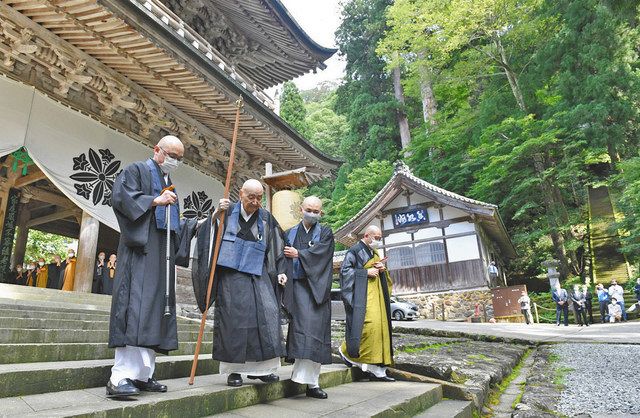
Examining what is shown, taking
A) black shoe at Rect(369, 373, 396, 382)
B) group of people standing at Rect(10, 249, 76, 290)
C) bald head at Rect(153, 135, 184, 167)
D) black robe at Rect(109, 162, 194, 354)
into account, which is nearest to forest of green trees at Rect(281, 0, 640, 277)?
black shoe at Rect(369, 373, 396, 382)

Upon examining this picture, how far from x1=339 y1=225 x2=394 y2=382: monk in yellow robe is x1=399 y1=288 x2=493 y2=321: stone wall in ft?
47.9

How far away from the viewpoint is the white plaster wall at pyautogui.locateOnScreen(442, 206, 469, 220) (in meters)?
18.9

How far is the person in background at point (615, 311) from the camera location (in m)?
14.6

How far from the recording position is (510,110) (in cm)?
2195

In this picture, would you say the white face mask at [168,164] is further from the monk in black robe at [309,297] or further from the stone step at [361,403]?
the stone step at [361,403]

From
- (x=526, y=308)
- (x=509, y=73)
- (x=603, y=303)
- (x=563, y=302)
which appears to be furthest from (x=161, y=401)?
(x=509, y=73)

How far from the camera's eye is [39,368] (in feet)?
8.47

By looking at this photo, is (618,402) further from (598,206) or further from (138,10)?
(598,206)

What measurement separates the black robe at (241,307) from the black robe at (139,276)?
0.39 meters

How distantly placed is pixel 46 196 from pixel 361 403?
996 cm

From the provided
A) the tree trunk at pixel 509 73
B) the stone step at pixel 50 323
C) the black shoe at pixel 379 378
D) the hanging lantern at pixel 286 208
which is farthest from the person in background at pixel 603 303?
the stone step at pixel 50 323

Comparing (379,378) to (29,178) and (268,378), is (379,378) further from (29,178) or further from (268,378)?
(29,178)

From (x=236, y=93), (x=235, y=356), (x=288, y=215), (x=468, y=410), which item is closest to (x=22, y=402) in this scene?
(x=235, y=356)

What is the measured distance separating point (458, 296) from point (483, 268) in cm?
166
